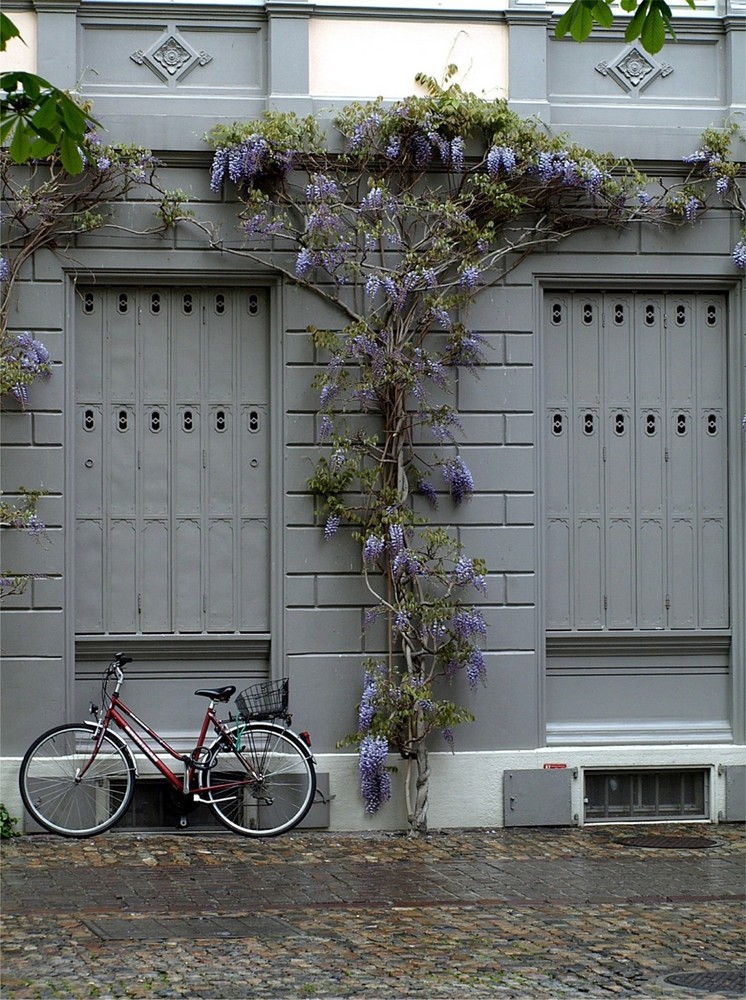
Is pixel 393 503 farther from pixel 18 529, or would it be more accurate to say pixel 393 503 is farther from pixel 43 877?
pixel 43 877

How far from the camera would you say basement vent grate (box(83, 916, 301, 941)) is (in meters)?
8.24

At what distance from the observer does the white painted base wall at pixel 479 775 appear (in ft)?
38.2

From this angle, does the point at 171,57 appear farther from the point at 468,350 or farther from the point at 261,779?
the point at 261,779

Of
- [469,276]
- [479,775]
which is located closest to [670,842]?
[479,775]

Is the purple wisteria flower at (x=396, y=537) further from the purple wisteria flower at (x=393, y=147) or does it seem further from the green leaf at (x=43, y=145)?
the green leaf at (x=43, y=145)

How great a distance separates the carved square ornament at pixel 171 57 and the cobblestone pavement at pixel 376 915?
19.2 ft

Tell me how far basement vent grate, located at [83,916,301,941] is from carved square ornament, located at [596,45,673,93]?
23.6 feet

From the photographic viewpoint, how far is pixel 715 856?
1083 cm

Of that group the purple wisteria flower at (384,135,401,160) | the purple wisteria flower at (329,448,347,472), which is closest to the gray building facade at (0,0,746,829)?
the purple wisteria flower at (329,448,347,472)

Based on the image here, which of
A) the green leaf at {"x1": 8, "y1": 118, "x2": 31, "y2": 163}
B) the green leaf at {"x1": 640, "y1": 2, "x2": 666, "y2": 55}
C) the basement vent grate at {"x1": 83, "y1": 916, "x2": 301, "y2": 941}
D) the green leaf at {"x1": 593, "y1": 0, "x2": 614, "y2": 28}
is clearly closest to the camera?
the green leaf at {"x1": 8, "y1": 118, "x2": 31, "y2": 163}

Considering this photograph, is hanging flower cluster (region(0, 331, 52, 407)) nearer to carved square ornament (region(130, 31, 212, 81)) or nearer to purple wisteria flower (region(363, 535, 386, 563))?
carved square ornament (region(130, 31, 212, 81))

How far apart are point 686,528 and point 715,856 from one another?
275cm

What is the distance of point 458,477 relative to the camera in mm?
11672

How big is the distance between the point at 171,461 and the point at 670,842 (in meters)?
4.79
